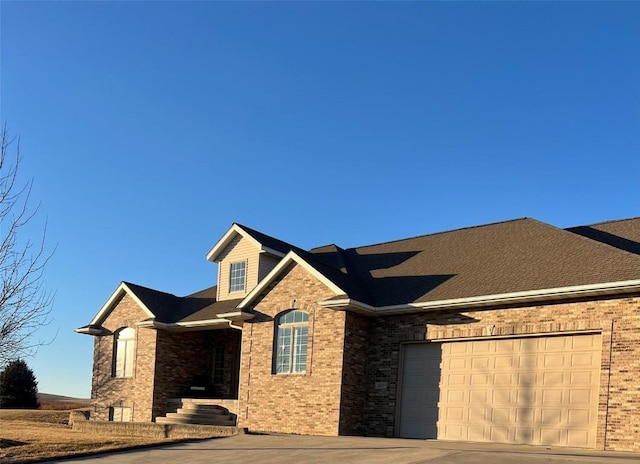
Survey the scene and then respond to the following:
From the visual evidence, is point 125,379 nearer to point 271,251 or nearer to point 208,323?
point 208,323

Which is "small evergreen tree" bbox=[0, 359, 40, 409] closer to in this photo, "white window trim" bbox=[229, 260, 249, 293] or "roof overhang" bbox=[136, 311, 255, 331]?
"roof overhang" bbox=[136, 311, 255, 331]

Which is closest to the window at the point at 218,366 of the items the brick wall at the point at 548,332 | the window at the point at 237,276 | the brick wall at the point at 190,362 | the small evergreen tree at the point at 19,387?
the brick wall at the point at 190,362

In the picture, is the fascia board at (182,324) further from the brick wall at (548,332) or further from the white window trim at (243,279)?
the brick wall at (548,332)

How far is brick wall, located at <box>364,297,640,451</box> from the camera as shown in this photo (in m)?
14.9

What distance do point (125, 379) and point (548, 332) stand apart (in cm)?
1662

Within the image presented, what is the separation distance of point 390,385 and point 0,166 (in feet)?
38.1

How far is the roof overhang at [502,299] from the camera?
15213 millimetres

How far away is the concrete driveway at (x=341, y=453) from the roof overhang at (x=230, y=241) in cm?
854

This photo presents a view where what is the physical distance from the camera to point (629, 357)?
15023 mm

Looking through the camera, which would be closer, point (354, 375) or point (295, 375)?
point (354, 375)

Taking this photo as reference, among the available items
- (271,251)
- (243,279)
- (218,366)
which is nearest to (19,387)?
(218,366)

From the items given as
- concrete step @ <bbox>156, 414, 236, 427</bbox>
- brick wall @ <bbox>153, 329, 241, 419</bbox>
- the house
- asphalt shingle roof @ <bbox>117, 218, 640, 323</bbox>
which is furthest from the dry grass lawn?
asphalt shingle roof @ <bbox>117, 218, 640, 323</bbox>

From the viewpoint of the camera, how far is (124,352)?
2691 centimetres

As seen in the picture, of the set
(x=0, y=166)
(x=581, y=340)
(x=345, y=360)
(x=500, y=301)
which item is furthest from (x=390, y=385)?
(x=0, y=166)
